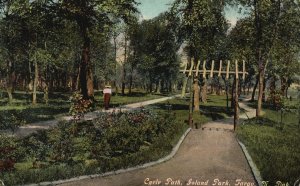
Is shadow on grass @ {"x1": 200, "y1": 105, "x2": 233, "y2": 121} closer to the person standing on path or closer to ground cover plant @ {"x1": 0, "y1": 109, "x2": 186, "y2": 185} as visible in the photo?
the person standing on path

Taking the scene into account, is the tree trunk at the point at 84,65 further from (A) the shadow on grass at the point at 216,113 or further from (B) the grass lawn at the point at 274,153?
(B) the grass lawn at the point at 274,153

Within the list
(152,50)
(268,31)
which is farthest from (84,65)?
(152,50)

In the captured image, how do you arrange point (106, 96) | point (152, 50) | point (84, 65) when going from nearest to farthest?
point (106, 96) < point (84, 65) < point (152, 50)

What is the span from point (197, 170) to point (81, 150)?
196 inches

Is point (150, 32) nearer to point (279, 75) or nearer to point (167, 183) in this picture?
point (279, 75)

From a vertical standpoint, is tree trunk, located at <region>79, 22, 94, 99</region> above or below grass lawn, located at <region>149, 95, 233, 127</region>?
A: above

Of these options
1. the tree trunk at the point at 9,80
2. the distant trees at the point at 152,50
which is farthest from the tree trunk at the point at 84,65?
the distant trees at the point at 152,50

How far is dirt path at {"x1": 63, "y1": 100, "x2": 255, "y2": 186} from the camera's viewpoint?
13633mm

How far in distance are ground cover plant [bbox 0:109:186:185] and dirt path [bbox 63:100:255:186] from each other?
2.22 feet

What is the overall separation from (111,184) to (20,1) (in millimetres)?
21286

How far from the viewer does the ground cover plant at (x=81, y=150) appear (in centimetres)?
1394

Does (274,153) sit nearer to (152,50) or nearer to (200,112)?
(200,112)

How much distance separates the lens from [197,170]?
50.5ft

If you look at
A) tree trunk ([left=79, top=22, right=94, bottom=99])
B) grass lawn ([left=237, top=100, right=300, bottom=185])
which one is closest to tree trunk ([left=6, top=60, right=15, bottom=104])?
tree trunk ([left=79, top=22, right=94, bottom=99])
